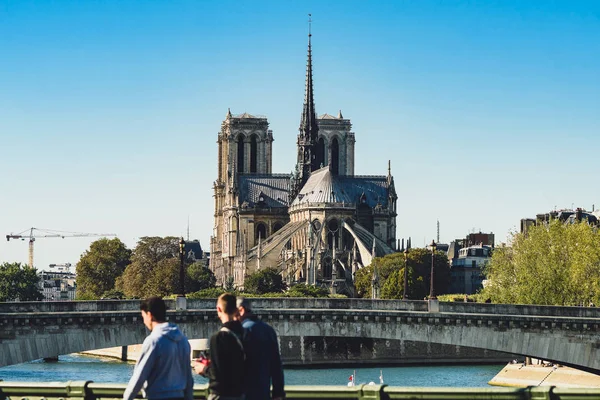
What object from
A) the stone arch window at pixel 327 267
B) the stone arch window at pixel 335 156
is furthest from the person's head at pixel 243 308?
the stone arch window at pixel 335 156

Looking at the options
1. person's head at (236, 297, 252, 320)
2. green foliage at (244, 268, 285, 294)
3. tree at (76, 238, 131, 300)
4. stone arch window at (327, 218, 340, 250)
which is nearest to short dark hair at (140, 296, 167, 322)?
person's head at (236, 297, 252, 320)

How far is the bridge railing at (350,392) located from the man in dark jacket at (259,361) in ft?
5.88

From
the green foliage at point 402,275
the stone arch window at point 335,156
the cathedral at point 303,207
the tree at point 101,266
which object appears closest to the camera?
the green foliage at point 402,275

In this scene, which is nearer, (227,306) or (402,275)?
(227,306)

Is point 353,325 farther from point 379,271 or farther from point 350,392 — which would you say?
point 379,271

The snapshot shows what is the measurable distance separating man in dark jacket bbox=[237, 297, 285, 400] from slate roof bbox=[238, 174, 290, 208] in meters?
141

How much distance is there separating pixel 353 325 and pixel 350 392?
33.3 meters

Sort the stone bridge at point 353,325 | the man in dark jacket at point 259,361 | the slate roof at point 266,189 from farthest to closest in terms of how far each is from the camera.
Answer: the slate roof at point 266,189
the stone bridge at point 353,325
the man in dark jacket at point 259,361

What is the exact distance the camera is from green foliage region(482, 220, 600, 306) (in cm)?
6906

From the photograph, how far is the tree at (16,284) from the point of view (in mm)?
143000

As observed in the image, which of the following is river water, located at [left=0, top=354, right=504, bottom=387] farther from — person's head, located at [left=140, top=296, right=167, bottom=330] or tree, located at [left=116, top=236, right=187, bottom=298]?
person's head, located at [left=140, top=296, right=167, bottom=330]

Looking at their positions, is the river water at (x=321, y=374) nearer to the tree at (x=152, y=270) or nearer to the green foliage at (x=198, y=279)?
the tree at (x=152, y=270)

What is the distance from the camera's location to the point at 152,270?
449 feet

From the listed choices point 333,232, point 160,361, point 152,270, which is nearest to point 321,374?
point 152,270
